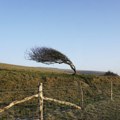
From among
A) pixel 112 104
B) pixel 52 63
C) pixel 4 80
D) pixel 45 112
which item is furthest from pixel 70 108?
pixel 52 63

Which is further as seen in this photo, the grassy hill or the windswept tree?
the windswept tree

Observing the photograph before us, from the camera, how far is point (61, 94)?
24.9 meters

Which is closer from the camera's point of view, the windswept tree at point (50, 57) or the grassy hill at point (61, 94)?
the grassy hill at point (61, 94)

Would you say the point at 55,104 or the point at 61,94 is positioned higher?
the point at 61,94

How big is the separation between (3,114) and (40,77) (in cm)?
964

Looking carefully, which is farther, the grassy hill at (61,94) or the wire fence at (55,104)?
the grassy hill at (61,94)

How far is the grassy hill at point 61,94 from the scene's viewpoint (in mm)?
19875

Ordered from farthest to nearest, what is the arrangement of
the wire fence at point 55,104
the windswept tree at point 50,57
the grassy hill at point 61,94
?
the windswept tree at point 50,57 < the grassy hill at point 61,94 < the wire fence at point 55,104

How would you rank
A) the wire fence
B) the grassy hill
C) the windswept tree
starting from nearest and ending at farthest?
the wire fence → the grassy hill → the windswept tree

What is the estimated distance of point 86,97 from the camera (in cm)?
2562

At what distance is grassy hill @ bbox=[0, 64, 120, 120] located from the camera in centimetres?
1988

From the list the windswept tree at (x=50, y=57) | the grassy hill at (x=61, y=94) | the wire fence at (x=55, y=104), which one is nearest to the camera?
the wire fence at (x=55, y=104)

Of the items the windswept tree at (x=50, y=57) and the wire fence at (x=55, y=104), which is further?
the windswept tree at (x=50, y=57)

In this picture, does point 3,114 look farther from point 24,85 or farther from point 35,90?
point 24,85
